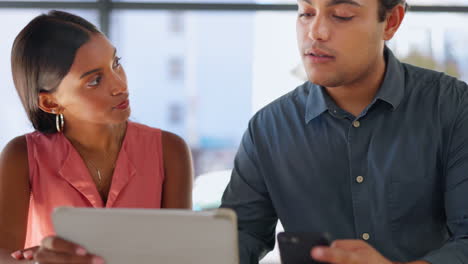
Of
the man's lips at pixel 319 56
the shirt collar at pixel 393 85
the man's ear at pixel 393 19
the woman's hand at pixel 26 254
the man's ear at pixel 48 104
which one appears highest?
the man's ear at pixel 393 19

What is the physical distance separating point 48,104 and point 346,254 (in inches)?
47.6

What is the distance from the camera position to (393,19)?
5.52ft

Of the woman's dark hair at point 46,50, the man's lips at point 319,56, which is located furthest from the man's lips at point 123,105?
the man's lips at point 319,56

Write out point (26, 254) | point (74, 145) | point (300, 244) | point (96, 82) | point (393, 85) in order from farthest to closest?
1. point (74, 145)
2. point (96, 82)
3. point (393, 85)
4. point (26, 254)
5. point (300, 244)

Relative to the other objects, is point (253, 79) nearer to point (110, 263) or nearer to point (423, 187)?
point (423, 187)

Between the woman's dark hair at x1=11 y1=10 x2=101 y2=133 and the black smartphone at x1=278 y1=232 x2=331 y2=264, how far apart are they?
1031 mm

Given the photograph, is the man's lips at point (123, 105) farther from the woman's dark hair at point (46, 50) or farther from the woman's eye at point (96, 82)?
the woman's dark hair at point (46, 50)

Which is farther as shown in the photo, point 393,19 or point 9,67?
point 9,67

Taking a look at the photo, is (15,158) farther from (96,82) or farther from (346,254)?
(346,254)

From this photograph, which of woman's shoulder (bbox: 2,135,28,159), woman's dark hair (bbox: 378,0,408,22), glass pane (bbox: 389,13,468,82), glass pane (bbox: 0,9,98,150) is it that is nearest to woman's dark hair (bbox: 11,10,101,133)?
woman's shoulder (bbox: 2,135,28,159)

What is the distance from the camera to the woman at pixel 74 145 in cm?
180

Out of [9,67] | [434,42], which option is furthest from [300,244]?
[434,42]

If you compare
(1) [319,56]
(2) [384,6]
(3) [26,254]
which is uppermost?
(2) [384,6]

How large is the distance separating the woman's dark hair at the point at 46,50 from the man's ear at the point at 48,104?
0.02m
